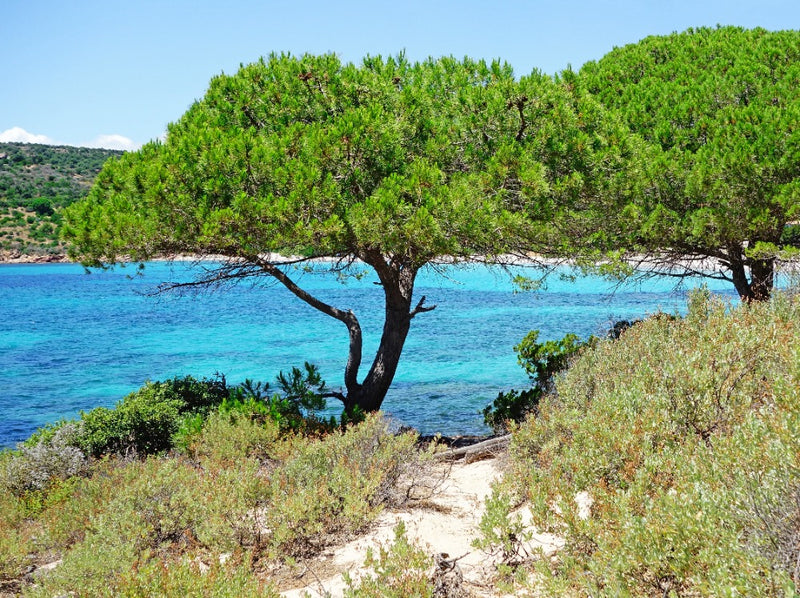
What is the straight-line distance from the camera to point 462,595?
4.14m

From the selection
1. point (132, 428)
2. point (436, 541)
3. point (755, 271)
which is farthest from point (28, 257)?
point (436, 541)

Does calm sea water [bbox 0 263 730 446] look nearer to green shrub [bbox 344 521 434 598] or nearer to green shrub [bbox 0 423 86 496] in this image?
green shrub [bbox 0 423 86 496]

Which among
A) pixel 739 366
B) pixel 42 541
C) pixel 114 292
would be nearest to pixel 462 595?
pixel 739 366

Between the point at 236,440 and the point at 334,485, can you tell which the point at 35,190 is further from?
the point at 334,485

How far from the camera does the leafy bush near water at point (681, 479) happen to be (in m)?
2.91

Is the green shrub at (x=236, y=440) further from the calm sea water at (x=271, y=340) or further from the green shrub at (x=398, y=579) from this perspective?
the green shrub at (x=398, y=579)

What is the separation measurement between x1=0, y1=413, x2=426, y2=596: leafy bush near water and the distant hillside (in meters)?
68.4

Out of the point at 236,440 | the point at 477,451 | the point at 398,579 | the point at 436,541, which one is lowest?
the point at 477,451

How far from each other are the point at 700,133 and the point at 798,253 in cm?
258

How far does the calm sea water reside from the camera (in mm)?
17328

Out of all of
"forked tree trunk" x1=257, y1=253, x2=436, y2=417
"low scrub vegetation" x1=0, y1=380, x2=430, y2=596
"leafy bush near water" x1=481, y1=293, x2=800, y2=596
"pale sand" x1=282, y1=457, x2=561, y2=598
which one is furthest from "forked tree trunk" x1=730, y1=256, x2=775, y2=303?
"low scrub vegetation" x1=0, y1=380, x2=430, y2=596

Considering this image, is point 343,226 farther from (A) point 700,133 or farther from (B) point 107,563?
(A) point 700,133

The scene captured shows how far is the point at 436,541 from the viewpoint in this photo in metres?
5.59

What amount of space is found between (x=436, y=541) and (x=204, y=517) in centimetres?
205
